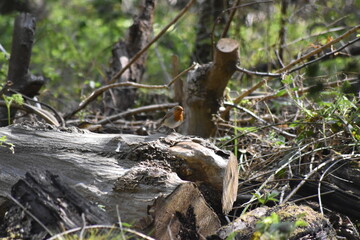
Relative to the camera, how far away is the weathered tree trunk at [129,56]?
6.33m

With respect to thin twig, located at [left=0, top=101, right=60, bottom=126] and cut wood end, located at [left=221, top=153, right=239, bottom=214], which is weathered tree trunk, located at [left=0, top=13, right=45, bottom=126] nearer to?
thin twig, located at [left=0, top=101, right=60, bottom=126]

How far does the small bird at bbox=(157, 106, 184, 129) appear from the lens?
4047mm

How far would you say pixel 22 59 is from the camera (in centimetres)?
463

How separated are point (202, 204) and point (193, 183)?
143mm

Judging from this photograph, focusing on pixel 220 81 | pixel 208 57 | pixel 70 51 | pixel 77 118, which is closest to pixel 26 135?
pixel 220 81

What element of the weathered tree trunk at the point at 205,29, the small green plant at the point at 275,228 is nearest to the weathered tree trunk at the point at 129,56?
the weathered tree trunk at the point at 205,29

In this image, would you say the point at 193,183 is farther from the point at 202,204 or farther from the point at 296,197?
the point at 296,197

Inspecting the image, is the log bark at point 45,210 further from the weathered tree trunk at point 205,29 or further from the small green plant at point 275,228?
the weathered tree trunk at point 205,29

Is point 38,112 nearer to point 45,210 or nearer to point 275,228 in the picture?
point 45,210

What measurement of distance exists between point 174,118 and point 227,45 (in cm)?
76

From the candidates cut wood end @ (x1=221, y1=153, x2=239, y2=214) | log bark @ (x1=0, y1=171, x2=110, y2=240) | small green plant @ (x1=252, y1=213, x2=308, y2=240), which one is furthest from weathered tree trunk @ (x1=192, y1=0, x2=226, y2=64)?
small green plant @ (x1=252, y1=213, x2=308, y2=240)

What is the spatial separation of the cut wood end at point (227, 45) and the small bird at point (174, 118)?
1.90 feet

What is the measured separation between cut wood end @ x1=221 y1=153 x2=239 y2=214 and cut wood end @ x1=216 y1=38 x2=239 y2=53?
111 cm

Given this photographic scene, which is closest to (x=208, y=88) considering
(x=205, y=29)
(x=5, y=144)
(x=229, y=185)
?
(x=229, y=185)
